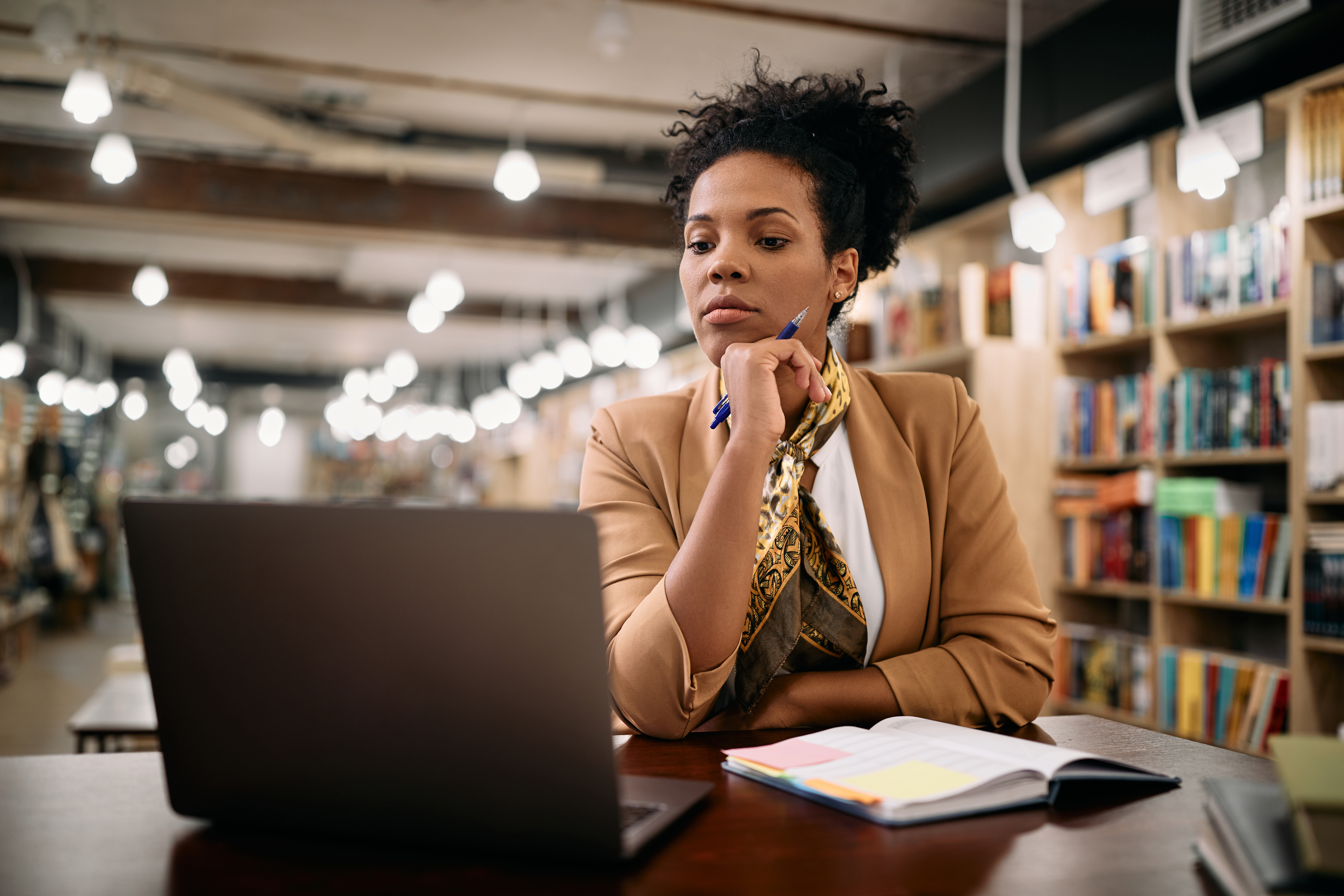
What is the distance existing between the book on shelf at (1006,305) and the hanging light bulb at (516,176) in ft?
6.36

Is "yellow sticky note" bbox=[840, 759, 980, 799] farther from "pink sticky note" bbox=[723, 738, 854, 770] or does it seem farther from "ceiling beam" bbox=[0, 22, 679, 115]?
"ceiling beam" bbox=[0, 22, 679, 115]

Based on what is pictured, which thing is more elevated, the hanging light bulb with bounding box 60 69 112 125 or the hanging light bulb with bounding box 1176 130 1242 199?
the hanging light bulb with bounding box 60 69 112 125

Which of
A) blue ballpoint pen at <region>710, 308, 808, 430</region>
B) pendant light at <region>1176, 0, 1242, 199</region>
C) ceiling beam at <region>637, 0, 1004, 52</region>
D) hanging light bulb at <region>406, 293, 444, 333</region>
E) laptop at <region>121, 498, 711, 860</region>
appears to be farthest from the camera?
hanging light bulb at <region>406, 293, 444, 333</region>

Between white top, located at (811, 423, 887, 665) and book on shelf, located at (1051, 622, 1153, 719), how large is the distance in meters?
2.88

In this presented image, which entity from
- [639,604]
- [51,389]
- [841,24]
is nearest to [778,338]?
[639,604]

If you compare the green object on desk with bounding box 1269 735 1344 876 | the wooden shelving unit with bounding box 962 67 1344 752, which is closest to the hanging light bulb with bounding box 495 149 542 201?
the wooden shelving unit with bounding box 962 67 1344 752

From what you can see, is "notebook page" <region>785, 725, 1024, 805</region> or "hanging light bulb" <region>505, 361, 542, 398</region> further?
"hanging light bulb" <region>505, 361, 542, 398</region>

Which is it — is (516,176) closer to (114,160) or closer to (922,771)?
(114,160)

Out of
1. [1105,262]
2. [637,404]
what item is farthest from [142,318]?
[637,404]

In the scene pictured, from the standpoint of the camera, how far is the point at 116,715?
3459 mm

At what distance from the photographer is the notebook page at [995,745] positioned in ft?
2.99

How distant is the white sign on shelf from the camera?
3.89 m

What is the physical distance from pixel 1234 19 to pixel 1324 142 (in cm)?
47

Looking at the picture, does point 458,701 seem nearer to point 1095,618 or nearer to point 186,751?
point 186,751
